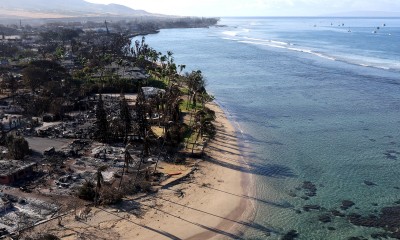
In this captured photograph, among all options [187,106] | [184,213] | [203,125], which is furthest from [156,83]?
[184,213]

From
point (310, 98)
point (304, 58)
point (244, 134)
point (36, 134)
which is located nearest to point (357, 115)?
point (310, 98)

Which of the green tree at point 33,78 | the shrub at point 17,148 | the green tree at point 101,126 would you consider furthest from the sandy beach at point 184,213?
the green tree at point 33,78

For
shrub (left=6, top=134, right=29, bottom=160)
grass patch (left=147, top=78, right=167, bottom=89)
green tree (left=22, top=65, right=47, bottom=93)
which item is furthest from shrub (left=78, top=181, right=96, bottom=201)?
grass patch (left=147, top=78, right=167, bottom=89)

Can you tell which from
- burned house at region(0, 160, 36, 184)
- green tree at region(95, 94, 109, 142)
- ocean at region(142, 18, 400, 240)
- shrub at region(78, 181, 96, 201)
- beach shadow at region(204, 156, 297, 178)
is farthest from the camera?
green tree at region(95, 94, 109, 142)

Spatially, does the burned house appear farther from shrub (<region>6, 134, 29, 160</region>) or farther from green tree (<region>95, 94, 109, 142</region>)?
green tree (<region>95, 94, 109, 142</region>)

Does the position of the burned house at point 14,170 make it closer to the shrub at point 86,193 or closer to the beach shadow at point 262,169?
the shrub at point 86,193
